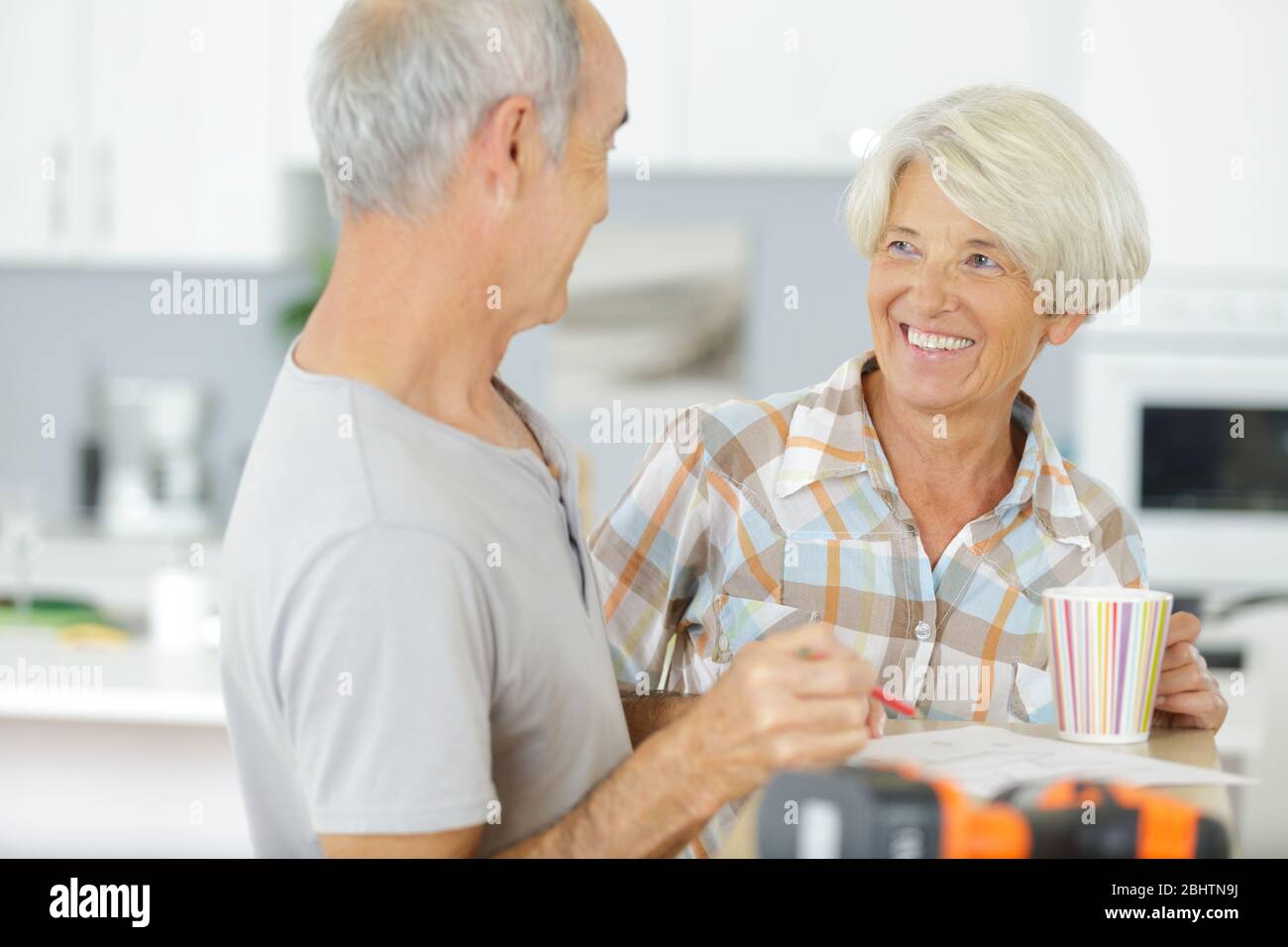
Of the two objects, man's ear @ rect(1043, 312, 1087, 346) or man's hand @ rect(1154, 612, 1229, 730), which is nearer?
man's hand @ rect(1154, 612, 1229, 730)

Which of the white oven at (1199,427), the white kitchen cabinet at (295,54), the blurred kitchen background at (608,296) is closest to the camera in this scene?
the blurred kitchen background at (608,296)

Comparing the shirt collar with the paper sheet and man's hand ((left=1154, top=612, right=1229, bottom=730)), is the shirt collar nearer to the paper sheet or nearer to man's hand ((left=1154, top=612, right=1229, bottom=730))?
man's hand ((left=1154, top=612, right=1229, bottom=730))

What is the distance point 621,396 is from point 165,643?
61.6 inches

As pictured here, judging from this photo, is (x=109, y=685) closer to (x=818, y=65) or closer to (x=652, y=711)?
(x=652, y=711)

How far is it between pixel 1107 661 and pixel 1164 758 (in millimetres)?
60

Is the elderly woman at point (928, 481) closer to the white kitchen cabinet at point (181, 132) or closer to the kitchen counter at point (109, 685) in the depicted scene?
the kitchen counter at point (109, 685)

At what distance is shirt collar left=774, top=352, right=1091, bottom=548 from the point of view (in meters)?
1.15

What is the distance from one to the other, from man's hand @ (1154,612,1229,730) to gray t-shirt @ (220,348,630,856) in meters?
0.38

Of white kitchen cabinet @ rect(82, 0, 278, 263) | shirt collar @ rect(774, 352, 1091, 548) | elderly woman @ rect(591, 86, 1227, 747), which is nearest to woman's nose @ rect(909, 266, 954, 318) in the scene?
elderly woman @ rect(591, 86, 1227, 747)

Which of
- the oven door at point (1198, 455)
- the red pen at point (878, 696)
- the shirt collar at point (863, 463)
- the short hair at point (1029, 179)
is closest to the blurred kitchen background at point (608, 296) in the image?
the oven door at point (1198, 455)

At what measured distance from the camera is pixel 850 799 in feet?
2.05

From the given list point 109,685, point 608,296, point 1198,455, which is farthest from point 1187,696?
point 608,296

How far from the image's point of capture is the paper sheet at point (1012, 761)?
67 cm

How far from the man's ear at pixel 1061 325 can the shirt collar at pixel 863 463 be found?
74 millimetres
